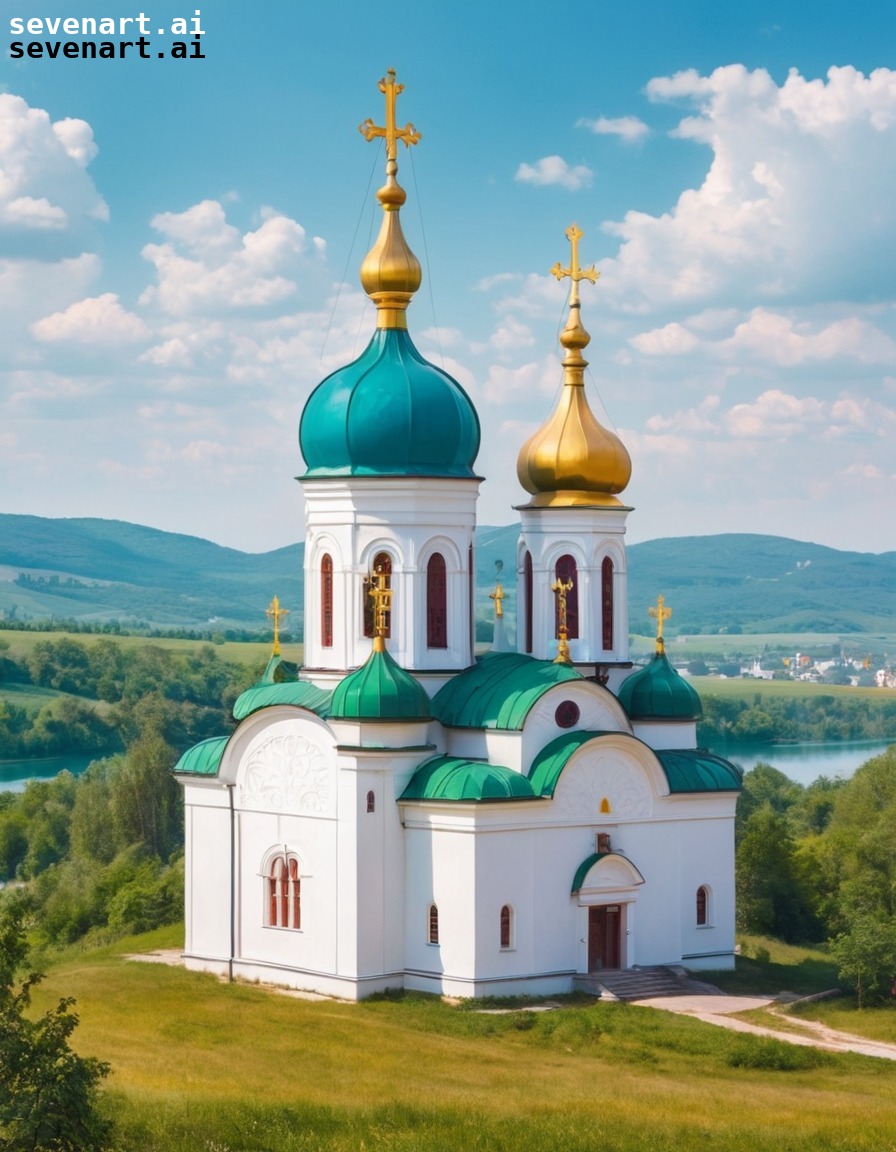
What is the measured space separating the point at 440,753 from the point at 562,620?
249cm

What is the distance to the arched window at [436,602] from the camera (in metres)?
27.5

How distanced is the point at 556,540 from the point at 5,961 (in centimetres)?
1315

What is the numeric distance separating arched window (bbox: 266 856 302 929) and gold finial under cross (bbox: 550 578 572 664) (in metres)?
4.10

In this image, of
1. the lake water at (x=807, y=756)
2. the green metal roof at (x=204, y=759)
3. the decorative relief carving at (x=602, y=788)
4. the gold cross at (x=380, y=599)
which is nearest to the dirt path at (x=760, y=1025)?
the decorative relief carving at (x=602, y=788)

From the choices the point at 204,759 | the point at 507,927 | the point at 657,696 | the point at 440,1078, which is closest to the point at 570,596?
the point at 657,696

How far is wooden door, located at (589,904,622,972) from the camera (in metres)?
26.5

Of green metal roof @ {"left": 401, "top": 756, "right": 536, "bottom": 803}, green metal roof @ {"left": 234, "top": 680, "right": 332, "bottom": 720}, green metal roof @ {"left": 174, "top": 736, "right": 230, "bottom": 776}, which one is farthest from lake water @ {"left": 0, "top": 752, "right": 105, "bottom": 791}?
green metal roof @ {"left": 401, "top": 756, "right": 536, "bottom": 803}

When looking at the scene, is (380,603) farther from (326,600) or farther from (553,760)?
(553,760)

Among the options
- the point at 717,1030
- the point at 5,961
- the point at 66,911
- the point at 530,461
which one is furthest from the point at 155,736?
the point at 5,961

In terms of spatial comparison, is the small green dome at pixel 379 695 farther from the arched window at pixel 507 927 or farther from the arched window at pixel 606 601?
the arched window at pixel 606 601

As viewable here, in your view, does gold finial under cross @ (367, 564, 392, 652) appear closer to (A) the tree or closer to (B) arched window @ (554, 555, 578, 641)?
(B) arched window @ (554, 555, 578, 641)

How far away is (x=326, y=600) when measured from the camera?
27922 mm

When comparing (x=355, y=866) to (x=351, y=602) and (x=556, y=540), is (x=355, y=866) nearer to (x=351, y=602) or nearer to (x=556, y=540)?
(x=351, y=602)

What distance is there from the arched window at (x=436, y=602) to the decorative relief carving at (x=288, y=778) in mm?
2160
